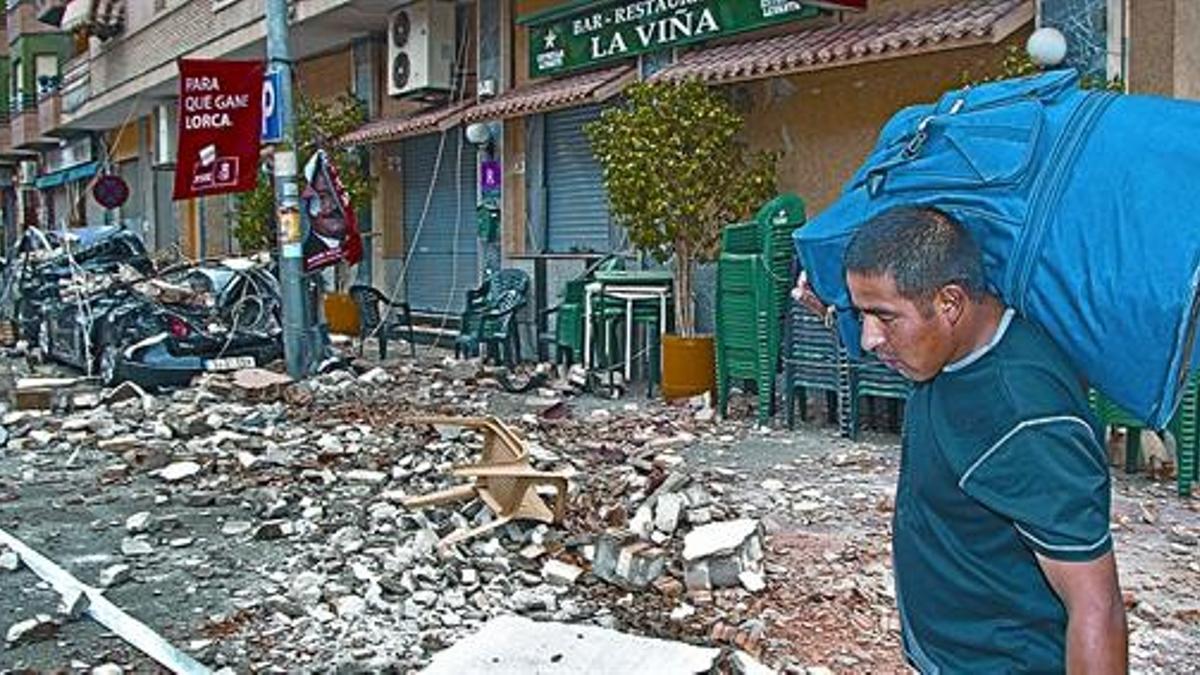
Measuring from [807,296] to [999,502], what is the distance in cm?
71

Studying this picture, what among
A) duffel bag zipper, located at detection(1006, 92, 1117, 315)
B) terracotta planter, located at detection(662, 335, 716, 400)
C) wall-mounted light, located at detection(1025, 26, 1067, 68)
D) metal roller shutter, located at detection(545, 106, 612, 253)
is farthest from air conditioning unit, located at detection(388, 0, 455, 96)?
duffel bag zipper, located at detection(1006, 92, 1117, 315)

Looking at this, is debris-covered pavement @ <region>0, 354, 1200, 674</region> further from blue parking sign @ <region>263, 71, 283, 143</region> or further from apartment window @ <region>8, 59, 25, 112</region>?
apartment window @ <region>8, 59, 25, 112</region>

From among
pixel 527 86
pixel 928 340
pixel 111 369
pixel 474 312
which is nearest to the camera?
pixel 928 340

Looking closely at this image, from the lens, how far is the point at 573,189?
14750 millimetres

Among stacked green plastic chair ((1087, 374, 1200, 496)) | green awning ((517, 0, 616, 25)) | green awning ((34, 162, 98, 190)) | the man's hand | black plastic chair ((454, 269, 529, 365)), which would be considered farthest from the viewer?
green awning ((34, 162, 98, 190))

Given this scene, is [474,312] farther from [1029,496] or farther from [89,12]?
[89,12]

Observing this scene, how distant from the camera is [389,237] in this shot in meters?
→ 19.2

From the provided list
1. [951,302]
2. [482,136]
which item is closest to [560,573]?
[951,302]

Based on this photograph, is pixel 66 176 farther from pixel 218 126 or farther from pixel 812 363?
pixel 812 363

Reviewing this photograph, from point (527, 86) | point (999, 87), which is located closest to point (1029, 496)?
point (999, 87)

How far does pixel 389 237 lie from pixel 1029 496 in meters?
17.8

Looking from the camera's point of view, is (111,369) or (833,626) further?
(111,369)

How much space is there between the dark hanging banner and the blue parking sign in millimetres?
3139

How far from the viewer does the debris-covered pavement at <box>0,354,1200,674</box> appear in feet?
16.2
